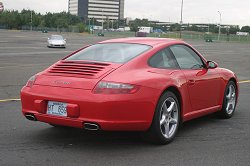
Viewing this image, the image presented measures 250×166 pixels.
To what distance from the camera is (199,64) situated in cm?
662

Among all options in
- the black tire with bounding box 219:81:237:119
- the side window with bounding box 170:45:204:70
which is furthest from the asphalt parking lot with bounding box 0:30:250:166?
the side window with bounding box 170:45:204:70

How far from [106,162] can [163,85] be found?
4.26ft

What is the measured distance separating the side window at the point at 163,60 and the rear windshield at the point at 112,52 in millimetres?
183

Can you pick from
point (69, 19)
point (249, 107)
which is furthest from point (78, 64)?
point (69, 19)

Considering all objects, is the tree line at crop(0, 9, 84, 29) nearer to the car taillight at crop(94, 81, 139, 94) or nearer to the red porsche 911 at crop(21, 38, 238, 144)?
the red porsche 911 at crop(21, 38, 238, 144)

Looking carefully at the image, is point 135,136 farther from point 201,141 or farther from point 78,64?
point 78,64

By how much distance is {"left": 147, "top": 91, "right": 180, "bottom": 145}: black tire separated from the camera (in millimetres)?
5332

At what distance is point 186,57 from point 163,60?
65cm

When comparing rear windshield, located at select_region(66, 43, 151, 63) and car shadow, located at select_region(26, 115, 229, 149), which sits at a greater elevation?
rear windshield, located at select_region(66, 43, 151, 63)

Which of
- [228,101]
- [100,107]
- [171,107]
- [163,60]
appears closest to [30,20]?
[228,101]

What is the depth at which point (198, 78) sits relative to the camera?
247 inches

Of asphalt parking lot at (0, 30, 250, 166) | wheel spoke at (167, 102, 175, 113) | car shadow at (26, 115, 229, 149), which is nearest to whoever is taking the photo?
asphalt parking lot at (0, 30, 250, 166)

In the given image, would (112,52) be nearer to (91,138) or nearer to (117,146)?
(91,138)

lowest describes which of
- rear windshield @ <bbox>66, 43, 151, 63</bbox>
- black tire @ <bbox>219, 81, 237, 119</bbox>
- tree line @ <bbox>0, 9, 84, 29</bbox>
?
black tire @ <bbox>219, 81, 237, 119</bbox>
